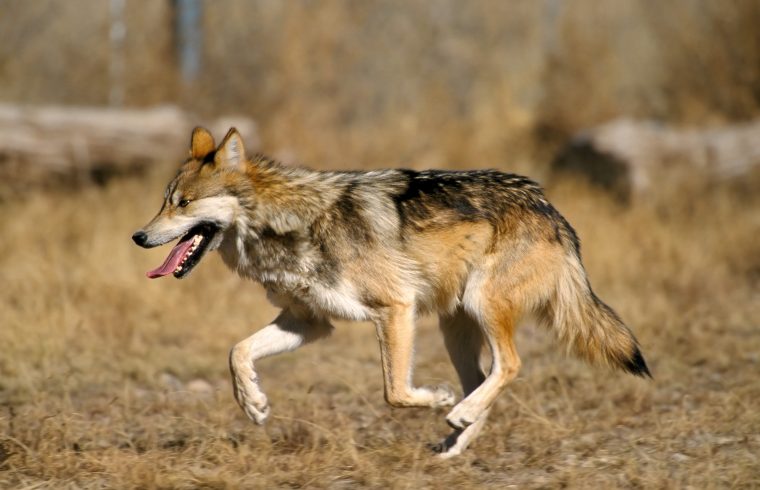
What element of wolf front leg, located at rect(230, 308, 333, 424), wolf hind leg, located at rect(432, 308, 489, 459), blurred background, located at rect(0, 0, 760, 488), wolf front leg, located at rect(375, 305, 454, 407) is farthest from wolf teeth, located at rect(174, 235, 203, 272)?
wolf hind leg, located at rect(432, 308, 489, 459)

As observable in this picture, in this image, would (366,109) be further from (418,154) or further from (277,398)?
(277,398)

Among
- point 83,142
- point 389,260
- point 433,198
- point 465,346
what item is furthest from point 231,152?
point 83,142

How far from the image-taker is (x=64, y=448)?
4.62 metres

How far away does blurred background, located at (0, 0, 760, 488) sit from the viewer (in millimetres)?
4691

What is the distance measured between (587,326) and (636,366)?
0.32 meters

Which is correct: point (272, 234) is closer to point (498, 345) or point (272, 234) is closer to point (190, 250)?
point (190, 250)

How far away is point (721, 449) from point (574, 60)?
869 cm

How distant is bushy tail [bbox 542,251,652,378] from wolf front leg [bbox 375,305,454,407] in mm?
783

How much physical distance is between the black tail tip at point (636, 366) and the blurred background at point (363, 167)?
16.2 inches

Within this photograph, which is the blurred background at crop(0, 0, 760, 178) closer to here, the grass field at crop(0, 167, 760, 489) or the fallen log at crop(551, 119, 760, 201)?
the fallen log at crop(551, 119, 760, 201)

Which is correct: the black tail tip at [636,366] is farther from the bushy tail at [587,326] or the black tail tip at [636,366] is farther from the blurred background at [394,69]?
the blurred background at [394,69]

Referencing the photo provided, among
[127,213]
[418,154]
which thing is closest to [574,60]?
[418,154]

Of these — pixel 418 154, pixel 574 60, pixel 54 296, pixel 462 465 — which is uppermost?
pixel 574 60

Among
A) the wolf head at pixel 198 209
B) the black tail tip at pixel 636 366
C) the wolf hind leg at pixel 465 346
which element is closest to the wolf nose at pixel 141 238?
the wolf head at pixel 198 209
